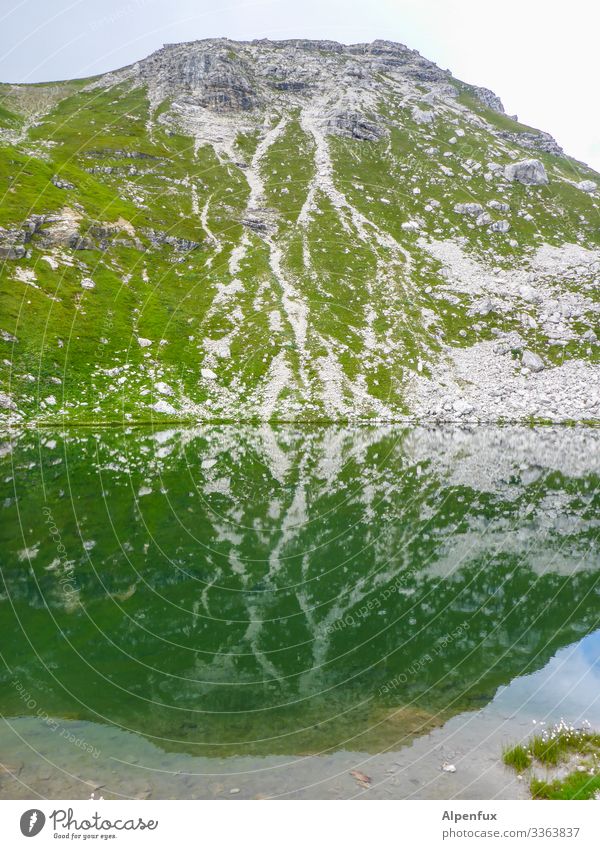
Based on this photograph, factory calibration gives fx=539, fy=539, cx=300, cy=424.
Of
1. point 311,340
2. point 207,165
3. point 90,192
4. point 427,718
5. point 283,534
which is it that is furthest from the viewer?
point 207,165

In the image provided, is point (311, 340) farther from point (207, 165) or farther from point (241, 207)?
point (207, 165)

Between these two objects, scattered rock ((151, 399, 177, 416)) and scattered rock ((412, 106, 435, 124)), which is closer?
scattered rock ((151, 399, 177, 416))

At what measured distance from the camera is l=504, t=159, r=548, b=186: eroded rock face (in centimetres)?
16700

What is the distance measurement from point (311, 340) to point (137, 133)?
102 metres

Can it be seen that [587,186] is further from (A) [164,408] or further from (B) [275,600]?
(B) [275,600]

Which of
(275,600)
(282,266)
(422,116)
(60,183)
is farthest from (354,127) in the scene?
(275,600)

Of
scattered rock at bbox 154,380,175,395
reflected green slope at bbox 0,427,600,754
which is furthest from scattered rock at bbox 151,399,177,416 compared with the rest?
reflected green slope at bbox 0,427,600,754

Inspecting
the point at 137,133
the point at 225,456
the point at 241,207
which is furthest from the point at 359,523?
the point at 137,133

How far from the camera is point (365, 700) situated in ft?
51.8

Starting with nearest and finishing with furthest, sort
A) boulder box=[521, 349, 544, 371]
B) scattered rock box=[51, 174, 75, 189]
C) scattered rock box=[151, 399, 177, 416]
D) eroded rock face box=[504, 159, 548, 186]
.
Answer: scattered rock box=[151, 399, 177, 416], boulder box=[521, 349, 544, 371], scattered rock box=[51, 174, 75, 189], eroded rock face box=[504, 159, 548, 186]
